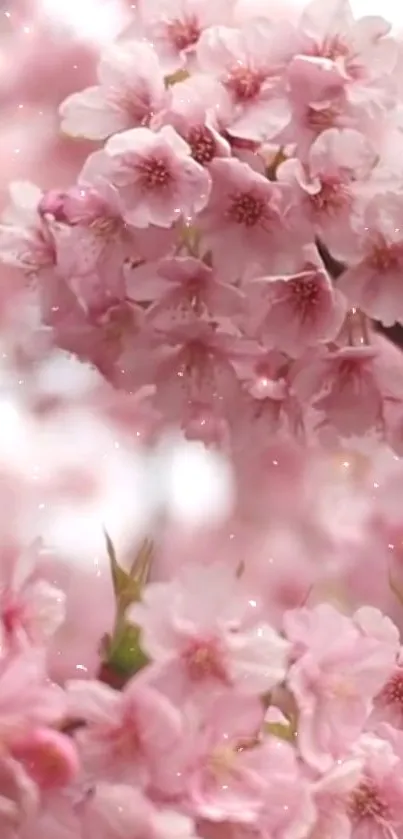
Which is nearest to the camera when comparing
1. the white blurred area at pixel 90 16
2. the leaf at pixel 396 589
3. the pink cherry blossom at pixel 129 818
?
the pink cherry blossom at pixel 129 818

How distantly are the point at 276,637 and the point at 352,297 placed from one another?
16 centimetres

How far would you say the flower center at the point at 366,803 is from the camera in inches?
20.5

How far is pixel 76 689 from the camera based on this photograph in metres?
0.50

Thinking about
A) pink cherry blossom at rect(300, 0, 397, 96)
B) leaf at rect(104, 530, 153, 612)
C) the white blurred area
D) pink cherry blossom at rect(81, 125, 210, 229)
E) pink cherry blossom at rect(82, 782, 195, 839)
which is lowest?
pink cherry blossom at rect(82, 782, 195, 839)

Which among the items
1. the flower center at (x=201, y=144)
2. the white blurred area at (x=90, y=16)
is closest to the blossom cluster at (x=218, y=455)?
the flower center at (x=201, y=144)

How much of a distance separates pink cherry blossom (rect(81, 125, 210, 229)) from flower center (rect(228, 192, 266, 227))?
0.05 feet

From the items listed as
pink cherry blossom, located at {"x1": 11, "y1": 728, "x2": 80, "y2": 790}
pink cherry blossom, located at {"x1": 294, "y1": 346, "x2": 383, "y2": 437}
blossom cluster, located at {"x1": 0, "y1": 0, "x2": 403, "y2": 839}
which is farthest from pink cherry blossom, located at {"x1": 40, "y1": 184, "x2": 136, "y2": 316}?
pink cherry blossom, located at {"x1": 11, "y1": 728, "x2": 80, "y2": 790}

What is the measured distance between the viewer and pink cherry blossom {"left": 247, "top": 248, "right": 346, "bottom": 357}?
0.52 metres

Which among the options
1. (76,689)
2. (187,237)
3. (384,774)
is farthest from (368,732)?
(187,237)

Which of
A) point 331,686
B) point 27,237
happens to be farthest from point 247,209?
point 331,686

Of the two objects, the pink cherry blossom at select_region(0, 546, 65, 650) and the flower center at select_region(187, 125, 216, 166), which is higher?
the flower center at select_region(187, 125, 216, 166)

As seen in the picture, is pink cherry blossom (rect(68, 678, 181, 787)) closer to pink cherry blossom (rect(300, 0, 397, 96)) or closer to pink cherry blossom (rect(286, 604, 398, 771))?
pink cherry blossom (rect(286, 604, 398, 771))

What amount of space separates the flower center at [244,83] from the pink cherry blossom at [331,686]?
9.7 inches

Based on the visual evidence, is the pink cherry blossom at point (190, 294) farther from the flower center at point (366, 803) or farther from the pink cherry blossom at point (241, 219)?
the flower center at point (366, 803)
